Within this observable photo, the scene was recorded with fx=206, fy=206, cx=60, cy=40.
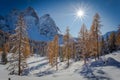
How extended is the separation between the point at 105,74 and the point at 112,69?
4.84 meters

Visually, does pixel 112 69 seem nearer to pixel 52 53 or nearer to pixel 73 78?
pixel 73 78

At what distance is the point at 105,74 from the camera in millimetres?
37531

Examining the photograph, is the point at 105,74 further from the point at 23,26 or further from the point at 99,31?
the point at 99,31

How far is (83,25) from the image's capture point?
69125 millimetres

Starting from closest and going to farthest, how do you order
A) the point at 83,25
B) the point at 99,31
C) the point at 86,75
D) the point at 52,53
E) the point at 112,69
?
the point at 86,75
the point at 112,69
the point at 99,31
the point at 83,25
the point at 52,53

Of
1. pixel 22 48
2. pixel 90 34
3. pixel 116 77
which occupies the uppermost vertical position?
pixel 90 34

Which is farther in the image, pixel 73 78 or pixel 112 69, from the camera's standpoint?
pixel 112 69

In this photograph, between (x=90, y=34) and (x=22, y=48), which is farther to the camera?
(x=90, y=34)

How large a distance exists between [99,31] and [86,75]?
29.3 metres

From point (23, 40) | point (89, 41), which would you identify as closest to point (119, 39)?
point (89, 41)

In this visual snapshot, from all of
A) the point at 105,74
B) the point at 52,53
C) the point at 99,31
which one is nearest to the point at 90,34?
the point at 99,31

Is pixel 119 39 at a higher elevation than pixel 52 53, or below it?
higher

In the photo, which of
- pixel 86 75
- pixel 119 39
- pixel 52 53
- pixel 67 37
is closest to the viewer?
pixel 86 75

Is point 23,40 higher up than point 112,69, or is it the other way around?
point 23,40
